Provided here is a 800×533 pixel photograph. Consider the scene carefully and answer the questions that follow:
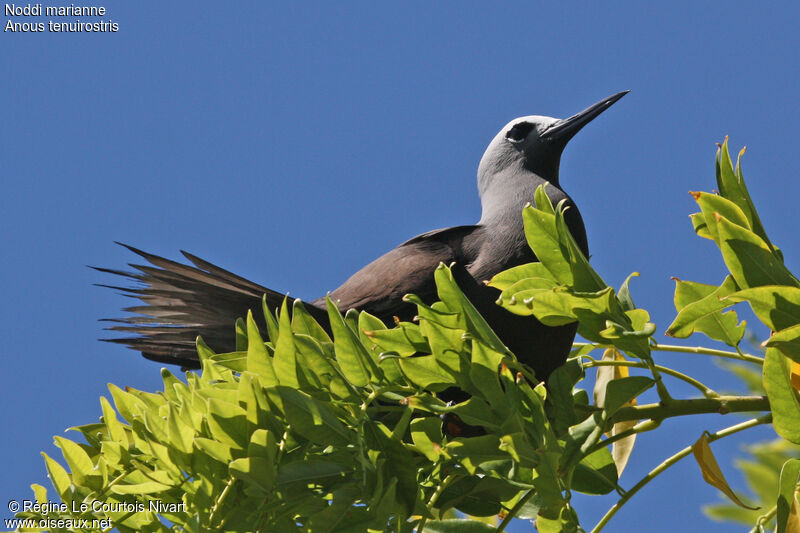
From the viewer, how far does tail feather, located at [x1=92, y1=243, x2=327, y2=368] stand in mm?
2816

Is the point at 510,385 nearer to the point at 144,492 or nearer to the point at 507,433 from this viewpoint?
the point at 507,433

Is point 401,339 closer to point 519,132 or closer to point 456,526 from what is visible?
point 456,526

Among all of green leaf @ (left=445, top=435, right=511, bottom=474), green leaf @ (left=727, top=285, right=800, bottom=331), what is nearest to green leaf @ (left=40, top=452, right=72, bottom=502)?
green leaf @ (left=445, top=435, right=511, bottom=474)

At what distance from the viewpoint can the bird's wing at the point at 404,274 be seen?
3332mm

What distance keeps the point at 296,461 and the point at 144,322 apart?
5.10 feet

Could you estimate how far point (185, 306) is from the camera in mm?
2980

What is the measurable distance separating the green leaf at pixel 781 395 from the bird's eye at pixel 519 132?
260cm

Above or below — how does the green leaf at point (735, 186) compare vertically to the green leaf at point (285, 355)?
above

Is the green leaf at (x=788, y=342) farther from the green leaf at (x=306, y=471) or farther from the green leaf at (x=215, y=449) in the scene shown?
the green leaf at (x=215, y=449)

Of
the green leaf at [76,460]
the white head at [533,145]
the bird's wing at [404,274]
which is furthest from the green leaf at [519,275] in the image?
the white head at [533,145]

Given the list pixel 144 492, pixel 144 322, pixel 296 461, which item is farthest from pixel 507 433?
pixel 144 322

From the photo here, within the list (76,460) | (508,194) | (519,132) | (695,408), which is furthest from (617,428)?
(519,132)

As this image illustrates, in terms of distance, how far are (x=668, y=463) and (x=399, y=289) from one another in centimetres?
153

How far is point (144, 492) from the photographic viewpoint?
1796 mm
